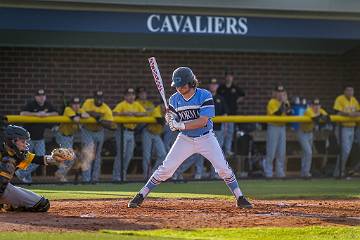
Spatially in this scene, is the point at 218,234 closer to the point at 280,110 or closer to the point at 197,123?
the point at 197,123

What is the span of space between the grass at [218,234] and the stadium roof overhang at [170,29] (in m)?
9.17

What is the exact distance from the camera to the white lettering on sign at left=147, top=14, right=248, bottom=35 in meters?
17.4

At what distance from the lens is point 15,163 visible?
31.8 feet

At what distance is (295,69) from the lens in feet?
66.1

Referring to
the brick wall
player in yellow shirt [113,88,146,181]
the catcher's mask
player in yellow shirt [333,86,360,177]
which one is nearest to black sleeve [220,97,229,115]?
player in yellow shirt [113,88,146,181]

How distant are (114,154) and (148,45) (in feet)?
10.9

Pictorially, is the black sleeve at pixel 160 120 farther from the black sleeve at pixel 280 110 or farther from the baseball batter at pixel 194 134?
the baseball batter at pixel 194 134

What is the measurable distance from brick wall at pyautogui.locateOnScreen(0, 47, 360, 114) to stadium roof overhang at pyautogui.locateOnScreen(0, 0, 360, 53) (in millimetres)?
286

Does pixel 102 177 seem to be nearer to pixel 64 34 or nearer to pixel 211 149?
pixel 64 34

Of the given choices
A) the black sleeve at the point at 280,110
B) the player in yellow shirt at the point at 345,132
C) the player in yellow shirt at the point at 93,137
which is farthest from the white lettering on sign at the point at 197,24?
the player in yellow shirt at the point at 345,132

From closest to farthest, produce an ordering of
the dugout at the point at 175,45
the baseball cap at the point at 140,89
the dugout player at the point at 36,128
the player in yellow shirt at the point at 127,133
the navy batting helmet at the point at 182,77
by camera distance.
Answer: the navy batting helmet at the point at 182,77 < the dugout player at the point at 36,128 < the player in yellow shirt at the point at 127,133 < the dugout at the point at 175,45 < the baseball cap at the point at 140,89

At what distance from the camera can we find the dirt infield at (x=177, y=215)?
873 cm

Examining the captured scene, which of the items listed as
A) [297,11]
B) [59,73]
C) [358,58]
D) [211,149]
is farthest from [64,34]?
[211,149]

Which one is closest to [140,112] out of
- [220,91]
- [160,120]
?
[160,120]
